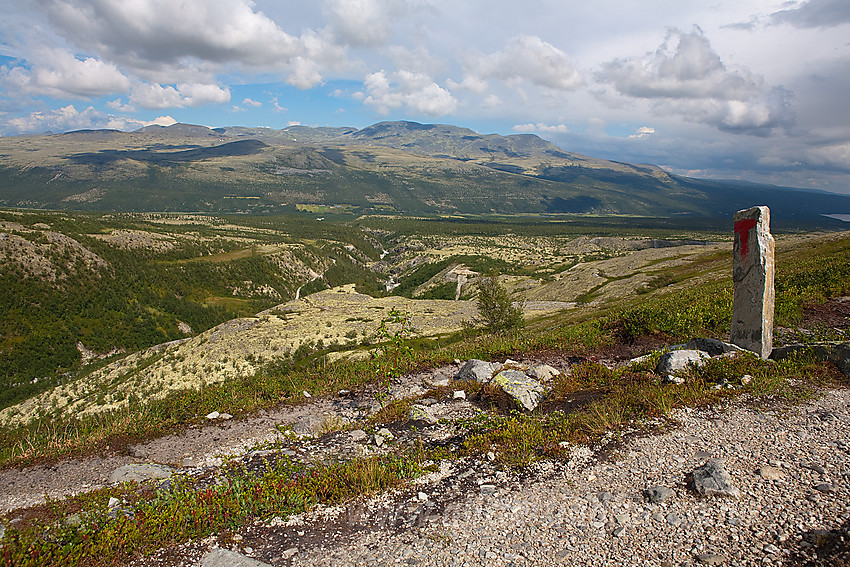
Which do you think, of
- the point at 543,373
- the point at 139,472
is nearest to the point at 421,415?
the point at 543,373

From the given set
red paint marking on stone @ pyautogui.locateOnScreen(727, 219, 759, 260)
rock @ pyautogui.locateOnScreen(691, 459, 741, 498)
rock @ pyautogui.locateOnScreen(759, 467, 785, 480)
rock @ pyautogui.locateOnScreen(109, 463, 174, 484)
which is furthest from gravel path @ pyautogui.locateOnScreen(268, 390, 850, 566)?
red paint marking on stone @ pyautogui.locateOnScreen(727, 219, 759, 260)

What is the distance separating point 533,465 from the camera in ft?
27.7

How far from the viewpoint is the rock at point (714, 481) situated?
6812 mm

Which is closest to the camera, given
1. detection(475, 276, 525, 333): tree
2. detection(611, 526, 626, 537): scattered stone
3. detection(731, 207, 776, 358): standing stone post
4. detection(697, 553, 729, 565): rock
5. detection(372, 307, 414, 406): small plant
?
detection(697, 553, 729, 565): rock

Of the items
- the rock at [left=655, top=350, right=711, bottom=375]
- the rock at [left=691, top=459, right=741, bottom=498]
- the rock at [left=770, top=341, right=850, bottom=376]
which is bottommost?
the rock at [left=691, top=459, right=741, bottom=498]

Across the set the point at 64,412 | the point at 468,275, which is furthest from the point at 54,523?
the point at 468,275

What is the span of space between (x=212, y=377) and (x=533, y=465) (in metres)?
39.4

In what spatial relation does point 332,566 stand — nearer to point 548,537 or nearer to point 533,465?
point 548,537

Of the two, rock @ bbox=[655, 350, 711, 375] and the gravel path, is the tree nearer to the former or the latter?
rock @ bbox=[655, 350, 711, 375]

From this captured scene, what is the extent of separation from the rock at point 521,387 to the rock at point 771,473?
4822 millimetres

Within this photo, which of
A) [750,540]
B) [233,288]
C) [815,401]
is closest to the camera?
[750,540]

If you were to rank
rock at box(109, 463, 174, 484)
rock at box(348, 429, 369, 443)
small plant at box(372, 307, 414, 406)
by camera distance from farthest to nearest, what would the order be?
1. small plant at box(372, 307, 414, 406)
2. rock at box(348, 429, 369, 443)
3. rock at box(109, 463, 174, 484)

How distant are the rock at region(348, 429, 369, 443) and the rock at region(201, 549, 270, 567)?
3939mm

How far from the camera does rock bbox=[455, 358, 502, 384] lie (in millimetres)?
12953
